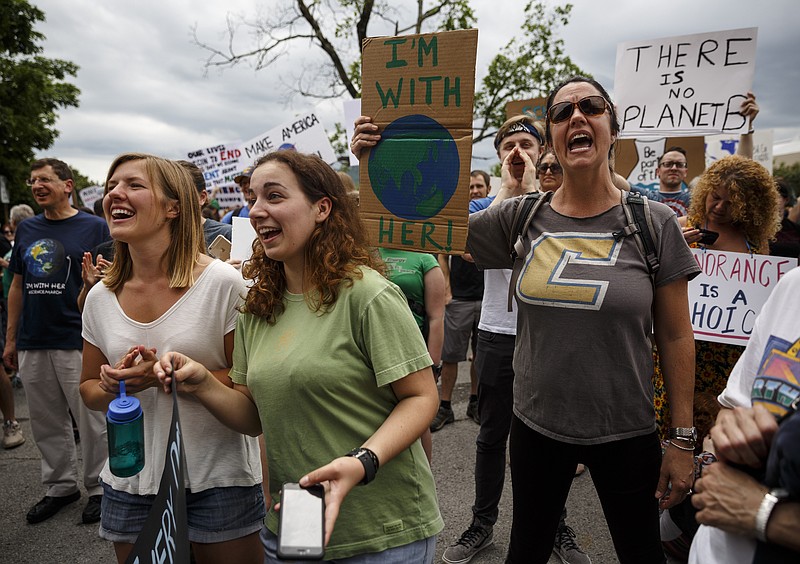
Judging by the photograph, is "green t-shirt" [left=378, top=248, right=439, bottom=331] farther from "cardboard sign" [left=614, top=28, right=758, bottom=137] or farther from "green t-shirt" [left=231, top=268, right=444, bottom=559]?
"cardboard sign" [left=614, top=28, right=758, bottom=137]

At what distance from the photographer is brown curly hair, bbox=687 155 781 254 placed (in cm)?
278

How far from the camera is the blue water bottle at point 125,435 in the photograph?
1610mm

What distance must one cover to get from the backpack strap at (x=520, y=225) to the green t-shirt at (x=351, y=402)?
63cm

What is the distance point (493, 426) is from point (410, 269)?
1022mm

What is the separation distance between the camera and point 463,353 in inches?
196

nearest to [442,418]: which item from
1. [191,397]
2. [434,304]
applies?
[434,304]

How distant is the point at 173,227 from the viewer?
205cm

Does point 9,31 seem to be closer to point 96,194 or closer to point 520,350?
point 96,194

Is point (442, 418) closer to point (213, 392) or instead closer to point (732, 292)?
point (732, 292)

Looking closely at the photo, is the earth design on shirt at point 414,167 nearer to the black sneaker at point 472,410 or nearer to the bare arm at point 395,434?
the bare arm at point 395,434

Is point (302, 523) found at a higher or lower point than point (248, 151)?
lower

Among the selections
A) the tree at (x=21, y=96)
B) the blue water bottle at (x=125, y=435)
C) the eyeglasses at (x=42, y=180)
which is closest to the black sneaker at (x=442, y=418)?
the blue water bottle at (x=125, y=435)

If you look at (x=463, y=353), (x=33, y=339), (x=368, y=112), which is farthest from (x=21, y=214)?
(x=368, y=112)

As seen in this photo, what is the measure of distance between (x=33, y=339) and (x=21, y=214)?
4107mm
